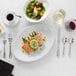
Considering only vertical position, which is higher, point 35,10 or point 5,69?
point 35,10

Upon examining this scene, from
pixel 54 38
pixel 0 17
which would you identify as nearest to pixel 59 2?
pixel 54 38

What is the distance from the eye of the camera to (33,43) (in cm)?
130

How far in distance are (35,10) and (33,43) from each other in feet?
0.63

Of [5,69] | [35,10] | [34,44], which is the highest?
[35,10]

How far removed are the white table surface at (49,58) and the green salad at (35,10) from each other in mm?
44

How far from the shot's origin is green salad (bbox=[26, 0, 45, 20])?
1283 mm

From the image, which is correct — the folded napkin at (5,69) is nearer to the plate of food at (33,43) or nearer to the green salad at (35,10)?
the plate of food at (33,43)

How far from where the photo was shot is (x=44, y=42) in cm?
133

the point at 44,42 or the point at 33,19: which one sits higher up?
the point at 33,19

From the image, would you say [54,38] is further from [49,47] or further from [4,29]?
[4,29]

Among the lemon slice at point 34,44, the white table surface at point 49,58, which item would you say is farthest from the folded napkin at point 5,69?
the lemon slice at point 34,44

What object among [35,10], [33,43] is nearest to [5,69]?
[33,43]

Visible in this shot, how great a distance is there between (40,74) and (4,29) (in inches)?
13.4

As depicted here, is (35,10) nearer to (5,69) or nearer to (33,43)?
(33,43)
